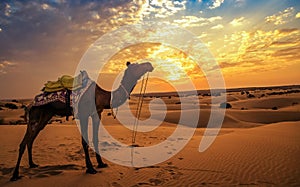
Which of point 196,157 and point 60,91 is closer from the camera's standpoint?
point 60,91

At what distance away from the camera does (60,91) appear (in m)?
7.24

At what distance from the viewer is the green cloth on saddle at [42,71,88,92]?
7.26 meters

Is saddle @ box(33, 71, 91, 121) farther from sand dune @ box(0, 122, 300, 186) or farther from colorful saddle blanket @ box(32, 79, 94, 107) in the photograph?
sand dune @ box(0, 122, 300, 186)

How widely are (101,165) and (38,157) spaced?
2.82 meters

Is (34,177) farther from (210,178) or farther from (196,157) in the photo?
(196,157)

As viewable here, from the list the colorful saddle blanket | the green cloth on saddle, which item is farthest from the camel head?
the green cloth on saddle

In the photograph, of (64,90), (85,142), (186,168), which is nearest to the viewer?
(85,142)

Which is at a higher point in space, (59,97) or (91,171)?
(59,97)

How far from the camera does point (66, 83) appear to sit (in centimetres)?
736

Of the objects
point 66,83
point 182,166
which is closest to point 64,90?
point 66,83

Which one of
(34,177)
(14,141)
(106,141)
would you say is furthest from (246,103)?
(34,177)

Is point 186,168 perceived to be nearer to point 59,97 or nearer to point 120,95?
point 120,95

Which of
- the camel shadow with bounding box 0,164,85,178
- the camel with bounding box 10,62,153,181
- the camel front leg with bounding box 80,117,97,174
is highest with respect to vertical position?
the camel with bounding box 10,62,153,181

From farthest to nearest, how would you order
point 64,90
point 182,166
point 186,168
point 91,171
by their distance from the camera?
1. point 182,166
2. point 186,168
3. point 64,90
4. point 91,171
